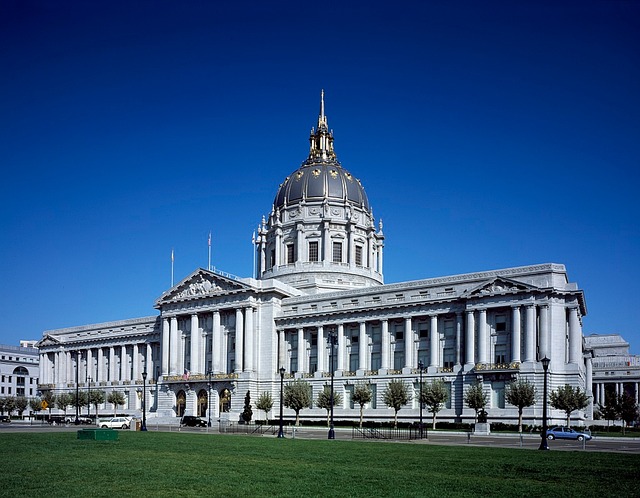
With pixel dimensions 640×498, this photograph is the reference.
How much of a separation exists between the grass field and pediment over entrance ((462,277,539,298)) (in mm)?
49783

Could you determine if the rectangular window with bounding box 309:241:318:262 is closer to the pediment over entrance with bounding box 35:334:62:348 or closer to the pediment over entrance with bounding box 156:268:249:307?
the pediment over entrance with bounding box 156:268:249:307

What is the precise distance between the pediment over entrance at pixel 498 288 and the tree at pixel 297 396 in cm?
2466

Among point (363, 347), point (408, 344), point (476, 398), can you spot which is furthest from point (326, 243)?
point (476, 398)

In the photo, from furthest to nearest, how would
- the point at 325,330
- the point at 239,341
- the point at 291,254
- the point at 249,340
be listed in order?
the point at 291,254 < the point at 239,341 < the point at 249,340 < the point at 325,330

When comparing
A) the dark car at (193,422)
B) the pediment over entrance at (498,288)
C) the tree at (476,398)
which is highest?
the pediment over entrance at (498,288)

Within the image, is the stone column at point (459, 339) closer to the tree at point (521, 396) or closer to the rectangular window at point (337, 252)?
the tree at point (521, 396)

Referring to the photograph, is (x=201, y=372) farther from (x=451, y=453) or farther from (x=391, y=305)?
(x=451, y=453)

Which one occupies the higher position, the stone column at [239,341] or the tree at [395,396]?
the stone column at [239,341]

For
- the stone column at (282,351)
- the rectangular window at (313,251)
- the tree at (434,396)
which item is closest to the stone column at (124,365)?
the stone column at (282,351)

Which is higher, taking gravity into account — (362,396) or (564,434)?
(362,396)

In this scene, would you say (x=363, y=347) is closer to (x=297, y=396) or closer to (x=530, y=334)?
(x=297, y=396)

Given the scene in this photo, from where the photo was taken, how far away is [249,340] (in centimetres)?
11288

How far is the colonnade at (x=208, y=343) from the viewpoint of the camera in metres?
113

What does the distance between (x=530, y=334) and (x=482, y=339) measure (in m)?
6.27
